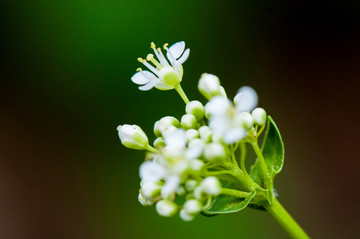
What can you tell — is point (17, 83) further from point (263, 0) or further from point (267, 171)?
point (267, 171)

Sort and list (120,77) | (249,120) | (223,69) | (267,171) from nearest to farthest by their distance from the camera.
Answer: (249,120) → (267,171) → (120,77) → (223,69)

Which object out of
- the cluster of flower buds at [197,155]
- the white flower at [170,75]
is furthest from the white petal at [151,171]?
the white flower at [170,75]

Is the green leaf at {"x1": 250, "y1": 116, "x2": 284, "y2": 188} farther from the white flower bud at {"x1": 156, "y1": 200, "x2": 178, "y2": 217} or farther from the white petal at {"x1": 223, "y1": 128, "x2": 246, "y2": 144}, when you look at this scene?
the white flower bud at {"x1": 156, "y1": 200, "x2": 178, "y2": 217}

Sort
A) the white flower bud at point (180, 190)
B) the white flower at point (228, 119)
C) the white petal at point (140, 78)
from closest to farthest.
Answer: the white flower at point (228, 119), the white flower bud at point (180, 190), the white petal at point (140, 78)

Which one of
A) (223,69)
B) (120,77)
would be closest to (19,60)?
(120,77)

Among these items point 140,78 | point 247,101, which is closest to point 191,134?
point 247,101

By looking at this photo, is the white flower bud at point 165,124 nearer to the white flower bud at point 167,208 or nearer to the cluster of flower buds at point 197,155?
the cluster of flower buds at point 197,155
